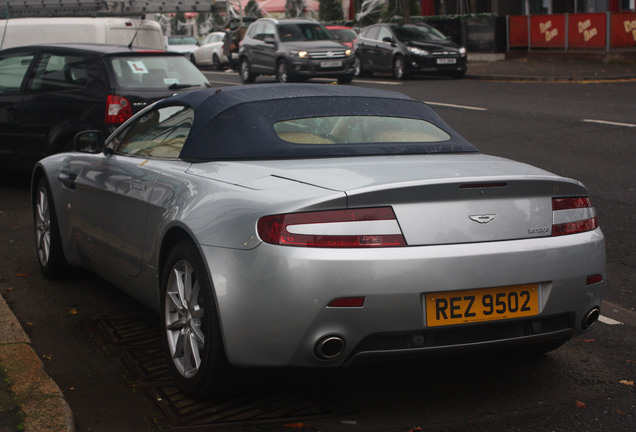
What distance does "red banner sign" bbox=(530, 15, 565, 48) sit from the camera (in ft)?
97.8

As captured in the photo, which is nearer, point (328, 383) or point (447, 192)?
point (447, 192)

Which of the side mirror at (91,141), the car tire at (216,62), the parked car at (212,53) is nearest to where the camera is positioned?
the side mirror at (91,141)

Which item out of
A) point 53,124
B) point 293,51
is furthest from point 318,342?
point 293,51

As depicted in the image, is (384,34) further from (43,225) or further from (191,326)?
(191,326)

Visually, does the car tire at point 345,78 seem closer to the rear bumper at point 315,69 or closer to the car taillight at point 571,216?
the rear bumper at point 315,69

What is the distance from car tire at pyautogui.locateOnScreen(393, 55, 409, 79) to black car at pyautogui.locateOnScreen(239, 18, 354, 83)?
1530mm

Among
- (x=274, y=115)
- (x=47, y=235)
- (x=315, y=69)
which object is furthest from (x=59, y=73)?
(x=315, y=69)

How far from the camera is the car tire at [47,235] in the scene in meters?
6.29

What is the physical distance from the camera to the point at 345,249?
3.69 metres

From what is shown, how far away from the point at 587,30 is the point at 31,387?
2677 cm

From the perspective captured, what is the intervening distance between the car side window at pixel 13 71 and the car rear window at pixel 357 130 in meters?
6.49

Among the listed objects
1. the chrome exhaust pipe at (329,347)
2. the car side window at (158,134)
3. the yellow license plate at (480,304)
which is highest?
the car side window at (158,134)

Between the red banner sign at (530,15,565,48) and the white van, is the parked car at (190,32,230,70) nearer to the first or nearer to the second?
the red banner sign at (530,15,565,48)

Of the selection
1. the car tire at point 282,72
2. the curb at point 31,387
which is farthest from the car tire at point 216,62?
the curb at point 31,387
